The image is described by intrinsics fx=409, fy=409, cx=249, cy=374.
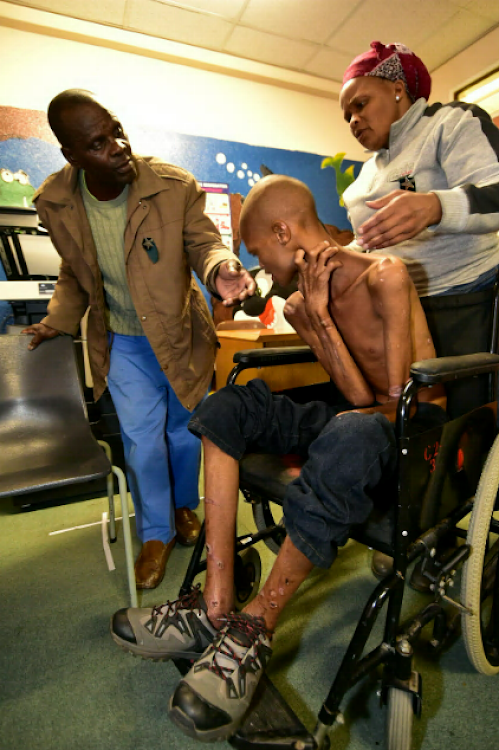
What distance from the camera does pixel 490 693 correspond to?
3.01 feet

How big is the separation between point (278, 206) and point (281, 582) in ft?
2.97

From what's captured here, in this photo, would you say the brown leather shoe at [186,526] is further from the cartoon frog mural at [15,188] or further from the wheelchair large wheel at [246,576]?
the cartoon frog mural at [15,188]

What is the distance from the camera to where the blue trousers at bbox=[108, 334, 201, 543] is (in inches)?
58.7

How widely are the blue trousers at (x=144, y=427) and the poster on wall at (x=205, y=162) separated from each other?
166 centimetres

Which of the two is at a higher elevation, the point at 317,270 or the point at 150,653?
the point at 317,270

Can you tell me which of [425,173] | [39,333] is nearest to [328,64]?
[425,173]

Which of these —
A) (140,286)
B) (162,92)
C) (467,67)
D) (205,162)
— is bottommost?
(140,286)

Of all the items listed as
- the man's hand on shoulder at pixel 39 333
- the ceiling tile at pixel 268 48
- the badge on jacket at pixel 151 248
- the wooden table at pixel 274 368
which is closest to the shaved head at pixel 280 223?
the badge on jacket at pixel 151 248

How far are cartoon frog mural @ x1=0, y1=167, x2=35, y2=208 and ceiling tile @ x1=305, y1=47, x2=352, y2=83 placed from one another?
→ 2.47m

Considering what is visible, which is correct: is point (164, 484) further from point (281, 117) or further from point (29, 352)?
point (281, 117)

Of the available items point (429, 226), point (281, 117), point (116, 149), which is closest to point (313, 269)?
point (429, 226)

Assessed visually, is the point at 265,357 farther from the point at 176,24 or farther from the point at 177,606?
the point at 176,24

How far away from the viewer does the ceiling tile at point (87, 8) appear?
262cm

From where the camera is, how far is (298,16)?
9.43 ft
